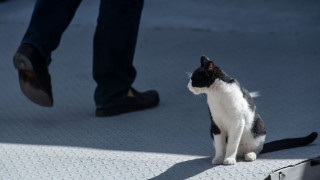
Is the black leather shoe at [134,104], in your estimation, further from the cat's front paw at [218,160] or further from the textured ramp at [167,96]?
the cat's front paw at [218,160]

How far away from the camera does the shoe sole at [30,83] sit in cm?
301

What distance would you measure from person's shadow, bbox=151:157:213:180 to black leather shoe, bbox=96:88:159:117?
76 cm

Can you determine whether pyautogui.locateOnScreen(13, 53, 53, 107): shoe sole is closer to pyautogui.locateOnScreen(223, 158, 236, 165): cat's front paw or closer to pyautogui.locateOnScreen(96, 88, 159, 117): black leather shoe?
pyautogui.locateOnScreen(96, 88, 159, 117): black leather shoe

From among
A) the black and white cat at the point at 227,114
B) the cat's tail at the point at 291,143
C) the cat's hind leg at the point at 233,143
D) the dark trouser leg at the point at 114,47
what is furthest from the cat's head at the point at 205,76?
the dark trouser leg at the point at 114,47

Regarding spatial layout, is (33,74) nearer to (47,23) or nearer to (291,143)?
(47,23)

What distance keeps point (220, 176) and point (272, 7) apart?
263 cm

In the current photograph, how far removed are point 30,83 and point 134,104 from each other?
0.51m

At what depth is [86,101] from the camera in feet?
11.5

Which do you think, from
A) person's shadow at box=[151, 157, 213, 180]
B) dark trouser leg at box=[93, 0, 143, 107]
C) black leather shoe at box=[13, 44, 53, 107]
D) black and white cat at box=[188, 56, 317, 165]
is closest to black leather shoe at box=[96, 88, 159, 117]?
dark trouser leg at box=[93, 0, 143, 107]

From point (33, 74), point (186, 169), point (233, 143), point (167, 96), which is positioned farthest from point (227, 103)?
point (167, 96)

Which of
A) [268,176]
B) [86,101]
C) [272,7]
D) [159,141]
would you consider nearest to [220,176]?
[268,176]

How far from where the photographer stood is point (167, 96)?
351 cm

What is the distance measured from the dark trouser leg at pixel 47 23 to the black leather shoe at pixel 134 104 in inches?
14.5

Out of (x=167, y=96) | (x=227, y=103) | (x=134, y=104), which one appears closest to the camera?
(x=227, y=103)
